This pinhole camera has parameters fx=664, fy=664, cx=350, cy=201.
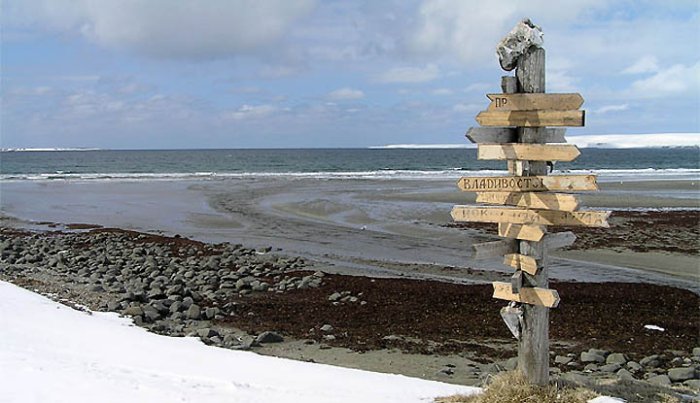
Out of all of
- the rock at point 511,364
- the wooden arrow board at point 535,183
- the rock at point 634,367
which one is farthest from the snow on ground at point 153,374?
the rock at point 634,367

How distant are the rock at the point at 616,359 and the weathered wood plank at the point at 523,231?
3.76 meters

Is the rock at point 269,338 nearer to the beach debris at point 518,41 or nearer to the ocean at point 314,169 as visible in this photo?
the beach debris at point 518,41

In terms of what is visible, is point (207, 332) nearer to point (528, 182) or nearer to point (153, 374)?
point (153, 374)

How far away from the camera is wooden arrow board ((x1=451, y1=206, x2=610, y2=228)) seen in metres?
5.80

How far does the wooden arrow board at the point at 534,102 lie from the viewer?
5.93 meters

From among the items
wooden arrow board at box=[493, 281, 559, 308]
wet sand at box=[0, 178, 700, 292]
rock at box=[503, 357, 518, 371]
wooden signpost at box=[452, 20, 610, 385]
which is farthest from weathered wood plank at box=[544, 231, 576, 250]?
wet sand at box=[0, 178, 700, 292]

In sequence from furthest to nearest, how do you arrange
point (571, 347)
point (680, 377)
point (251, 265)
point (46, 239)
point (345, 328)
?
1. point (46, 239)
2. point (251, 265)
3. point (345, 328)
4. point (571, 347)
5. point (680, 377)

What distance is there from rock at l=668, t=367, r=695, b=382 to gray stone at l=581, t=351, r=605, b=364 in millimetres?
930

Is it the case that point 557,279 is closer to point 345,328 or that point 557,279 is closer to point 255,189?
point 345,328

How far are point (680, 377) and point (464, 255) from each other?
10.8 m

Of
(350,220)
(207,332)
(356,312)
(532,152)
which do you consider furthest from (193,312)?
(350,220)

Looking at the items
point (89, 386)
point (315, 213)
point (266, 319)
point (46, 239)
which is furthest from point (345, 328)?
point (315, 213)

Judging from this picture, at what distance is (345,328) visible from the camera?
35.9 ft

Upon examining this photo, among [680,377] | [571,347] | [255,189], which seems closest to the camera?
[680,377]
